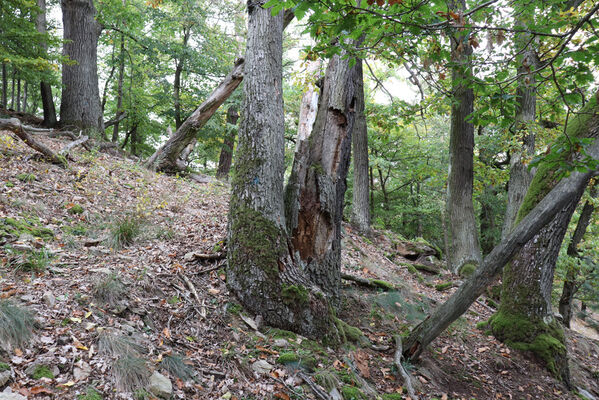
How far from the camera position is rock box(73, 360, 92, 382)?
2.30 metres

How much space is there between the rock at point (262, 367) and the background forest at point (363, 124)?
1.95 ft

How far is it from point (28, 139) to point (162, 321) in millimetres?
4639

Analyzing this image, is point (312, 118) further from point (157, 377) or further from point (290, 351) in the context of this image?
point (157, 377)

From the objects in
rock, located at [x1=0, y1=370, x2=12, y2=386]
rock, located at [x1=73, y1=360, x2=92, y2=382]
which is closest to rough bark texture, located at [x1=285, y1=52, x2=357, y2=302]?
rock, located at [x1=73, y1=360, x2=92, y2=382]

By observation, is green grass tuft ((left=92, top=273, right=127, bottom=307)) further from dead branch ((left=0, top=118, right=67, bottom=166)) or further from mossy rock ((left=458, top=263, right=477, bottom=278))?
mossy rock ((left=458, top=263, right=477, bottom=278))

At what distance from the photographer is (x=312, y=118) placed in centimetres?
501

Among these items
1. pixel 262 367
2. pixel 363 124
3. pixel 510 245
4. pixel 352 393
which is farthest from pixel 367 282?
pixel 363 124

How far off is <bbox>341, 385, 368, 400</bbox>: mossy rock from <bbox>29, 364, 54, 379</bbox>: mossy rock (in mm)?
2369

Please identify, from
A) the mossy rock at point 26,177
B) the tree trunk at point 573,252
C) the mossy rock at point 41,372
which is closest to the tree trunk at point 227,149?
the mossy rock at point 26,177

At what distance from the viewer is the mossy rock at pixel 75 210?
16.0 ft

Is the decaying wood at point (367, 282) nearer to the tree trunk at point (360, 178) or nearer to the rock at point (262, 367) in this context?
the rock at point (262, 367)

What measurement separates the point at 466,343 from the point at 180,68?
12.8 m

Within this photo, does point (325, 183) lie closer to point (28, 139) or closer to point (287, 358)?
point (287, 358)

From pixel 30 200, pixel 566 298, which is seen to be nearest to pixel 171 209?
pixel 30 200
